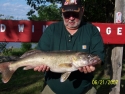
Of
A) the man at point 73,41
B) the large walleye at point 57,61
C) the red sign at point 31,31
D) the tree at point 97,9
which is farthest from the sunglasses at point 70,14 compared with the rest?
the tree at point 97,9

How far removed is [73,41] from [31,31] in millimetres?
1754

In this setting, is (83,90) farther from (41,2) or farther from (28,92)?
(41,2)

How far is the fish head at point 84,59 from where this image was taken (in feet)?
11.4

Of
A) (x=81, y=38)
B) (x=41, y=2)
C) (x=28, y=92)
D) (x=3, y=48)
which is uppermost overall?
(x=81, y=38)

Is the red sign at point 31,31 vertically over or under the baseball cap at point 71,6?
under

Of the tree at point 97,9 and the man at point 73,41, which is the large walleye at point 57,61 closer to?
the man at point 73,41

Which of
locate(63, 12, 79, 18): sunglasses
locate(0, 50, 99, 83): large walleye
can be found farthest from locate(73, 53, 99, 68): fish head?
locate(63, 12, 79, 18): sunglasses

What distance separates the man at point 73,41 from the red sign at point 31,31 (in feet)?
4.94

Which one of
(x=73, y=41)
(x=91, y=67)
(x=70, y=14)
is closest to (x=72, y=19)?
(x=70, y=14)

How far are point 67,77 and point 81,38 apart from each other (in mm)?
554

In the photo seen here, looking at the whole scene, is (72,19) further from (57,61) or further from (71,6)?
(57,61)

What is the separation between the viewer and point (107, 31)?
552 cm

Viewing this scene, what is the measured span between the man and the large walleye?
0.51 ft

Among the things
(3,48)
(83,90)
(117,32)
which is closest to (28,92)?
(3,48)
